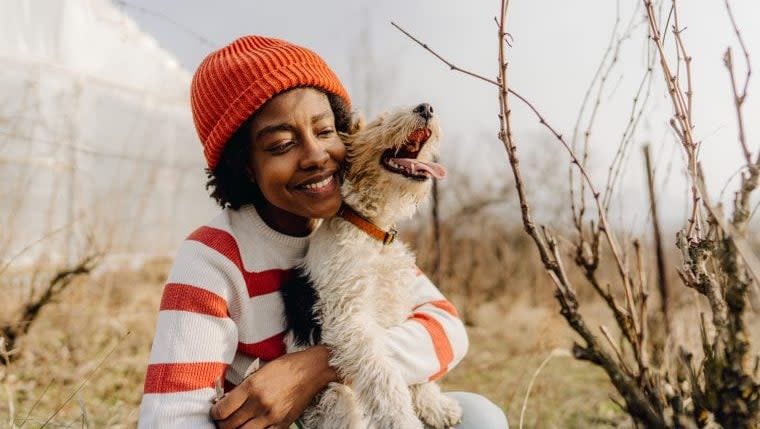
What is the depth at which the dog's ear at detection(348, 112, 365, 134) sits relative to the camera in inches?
84.6

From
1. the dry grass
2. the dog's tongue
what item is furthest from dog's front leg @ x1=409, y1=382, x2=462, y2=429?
the dry grass

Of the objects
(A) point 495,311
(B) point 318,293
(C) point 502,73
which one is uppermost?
(C) point 502,73

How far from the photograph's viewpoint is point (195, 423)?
1.64m

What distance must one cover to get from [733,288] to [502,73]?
0.72 metres

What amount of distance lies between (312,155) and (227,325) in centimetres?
55

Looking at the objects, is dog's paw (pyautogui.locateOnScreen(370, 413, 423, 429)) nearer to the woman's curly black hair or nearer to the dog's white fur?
the dog's white fur

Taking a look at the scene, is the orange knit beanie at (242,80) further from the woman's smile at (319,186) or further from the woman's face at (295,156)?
the woman's smile at (319,186)

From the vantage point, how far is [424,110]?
6.42ft

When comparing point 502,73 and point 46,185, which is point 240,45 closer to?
point 502,73

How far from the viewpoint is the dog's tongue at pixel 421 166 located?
77.4 inches

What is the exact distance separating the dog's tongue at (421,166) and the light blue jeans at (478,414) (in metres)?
0.76

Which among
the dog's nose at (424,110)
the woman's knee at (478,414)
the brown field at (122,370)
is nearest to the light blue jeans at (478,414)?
the woman's knee at (478,414)

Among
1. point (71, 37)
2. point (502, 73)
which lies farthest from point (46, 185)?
point (502, 73)

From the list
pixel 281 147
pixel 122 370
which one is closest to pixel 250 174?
pixel 281 147
